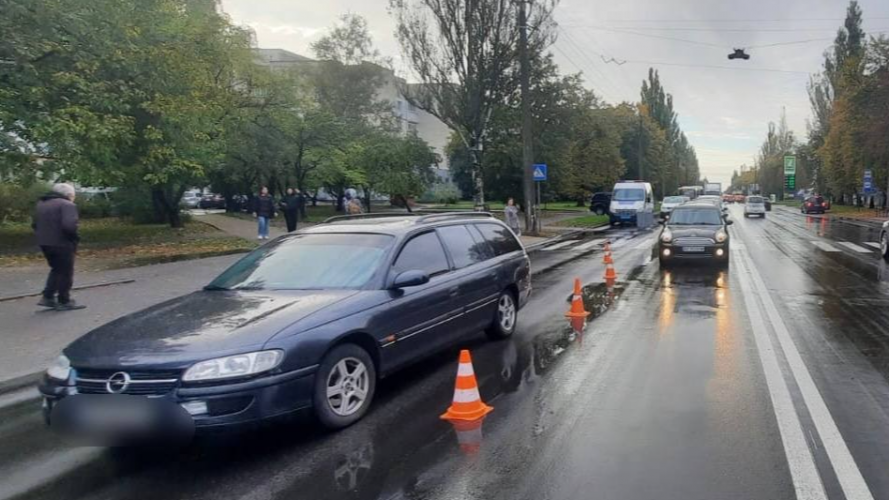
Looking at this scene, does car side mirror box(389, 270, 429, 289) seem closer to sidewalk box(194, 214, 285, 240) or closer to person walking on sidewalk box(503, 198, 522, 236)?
person walking on sidewalk box(503, 198, 522, 236)

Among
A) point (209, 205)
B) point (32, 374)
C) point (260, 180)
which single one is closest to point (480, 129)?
point (260, 180)

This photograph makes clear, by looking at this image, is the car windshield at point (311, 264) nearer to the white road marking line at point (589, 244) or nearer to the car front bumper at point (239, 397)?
the car front bumper at point (239, 397)

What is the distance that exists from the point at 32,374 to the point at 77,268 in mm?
8749

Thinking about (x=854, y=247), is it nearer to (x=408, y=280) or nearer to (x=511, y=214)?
(x=511, y=214)

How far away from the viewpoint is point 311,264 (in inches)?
237

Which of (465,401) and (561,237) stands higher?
(465,401)

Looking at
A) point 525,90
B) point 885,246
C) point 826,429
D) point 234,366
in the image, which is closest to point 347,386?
point 234,366

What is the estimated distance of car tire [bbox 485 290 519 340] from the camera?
25.5ft

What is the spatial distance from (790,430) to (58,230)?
9.09m

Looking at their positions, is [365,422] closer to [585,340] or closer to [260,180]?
[585,340]

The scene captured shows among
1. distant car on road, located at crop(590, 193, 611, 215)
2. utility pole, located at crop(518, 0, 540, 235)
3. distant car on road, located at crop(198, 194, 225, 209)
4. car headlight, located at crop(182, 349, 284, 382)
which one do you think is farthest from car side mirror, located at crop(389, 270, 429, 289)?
distant car on road, located at crop(198, 194, 225, 209)

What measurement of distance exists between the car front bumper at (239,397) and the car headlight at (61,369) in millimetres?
40

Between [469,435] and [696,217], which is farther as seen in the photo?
[696,217]

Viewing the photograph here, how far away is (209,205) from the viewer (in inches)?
2103
